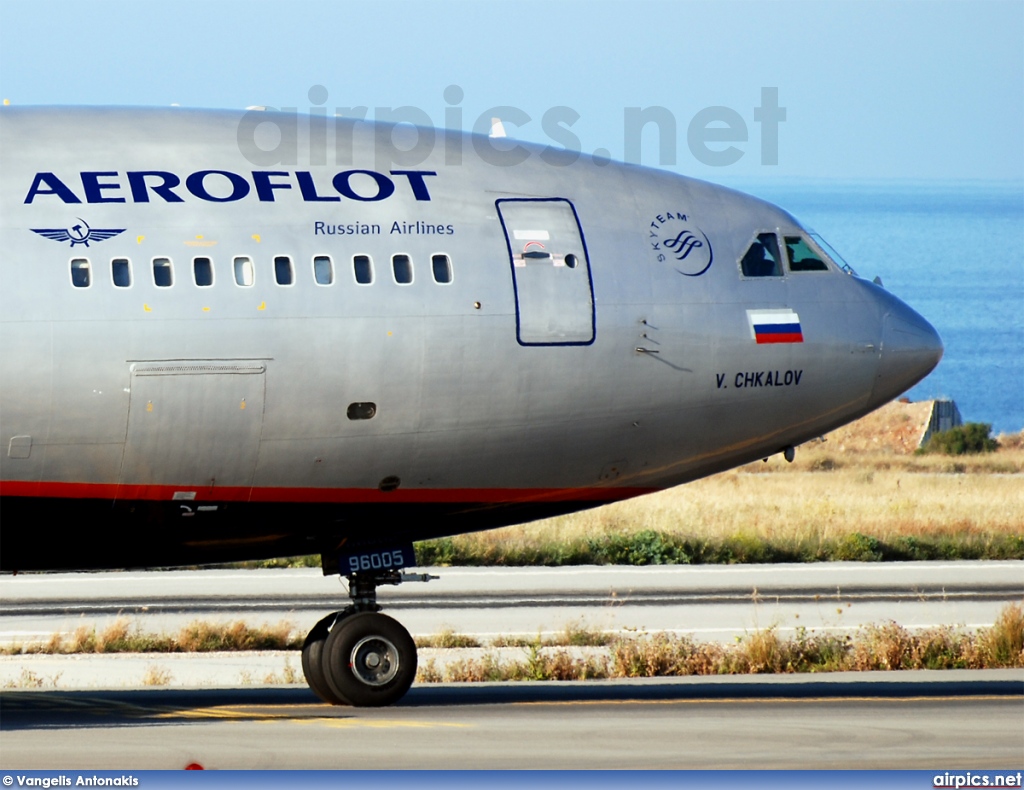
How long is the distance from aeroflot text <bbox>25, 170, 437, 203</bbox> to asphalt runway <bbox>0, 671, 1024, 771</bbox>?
20.0 feet

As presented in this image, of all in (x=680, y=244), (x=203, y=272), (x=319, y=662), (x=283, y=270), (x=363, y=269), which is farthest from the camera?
(x=680, y=244)

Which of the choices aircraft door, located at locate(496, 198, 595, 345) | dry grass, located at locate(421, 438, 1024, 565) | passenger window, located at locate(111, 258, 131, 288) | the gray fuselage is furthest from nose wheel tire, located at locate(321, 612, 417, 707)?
dry grass, located at locate(421, 438, 1024, 565)

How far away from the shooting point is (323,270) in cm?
2133

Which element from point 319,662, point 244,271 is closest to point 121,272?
point 244,271

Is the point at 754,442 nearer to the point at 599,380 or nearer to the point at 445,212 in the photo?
the point at 599,380

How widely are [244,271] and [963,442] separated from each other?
71.8m

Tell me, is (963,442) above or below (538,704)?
above

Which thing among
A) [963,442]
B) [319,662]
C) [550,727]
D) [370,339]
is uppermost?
[963,442]

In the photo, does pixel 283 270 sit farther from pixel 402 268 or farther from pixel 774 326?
pixel 774 326

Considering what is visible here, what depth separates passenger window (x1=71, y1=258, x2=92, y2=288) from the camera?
2048 centimetres

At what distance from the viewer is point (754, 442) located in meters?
23.5

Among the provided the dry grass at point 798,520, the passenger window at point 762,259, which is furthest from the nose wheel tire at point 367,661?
the dry grass at point 798,520

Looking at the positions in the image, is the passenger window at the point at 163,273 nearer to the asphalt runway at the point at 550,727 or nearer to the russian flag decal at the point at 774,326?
the asphalt runway at the point at 550,727

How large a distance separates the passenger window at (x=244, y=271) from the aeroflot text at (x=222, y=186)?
802 millimetres
